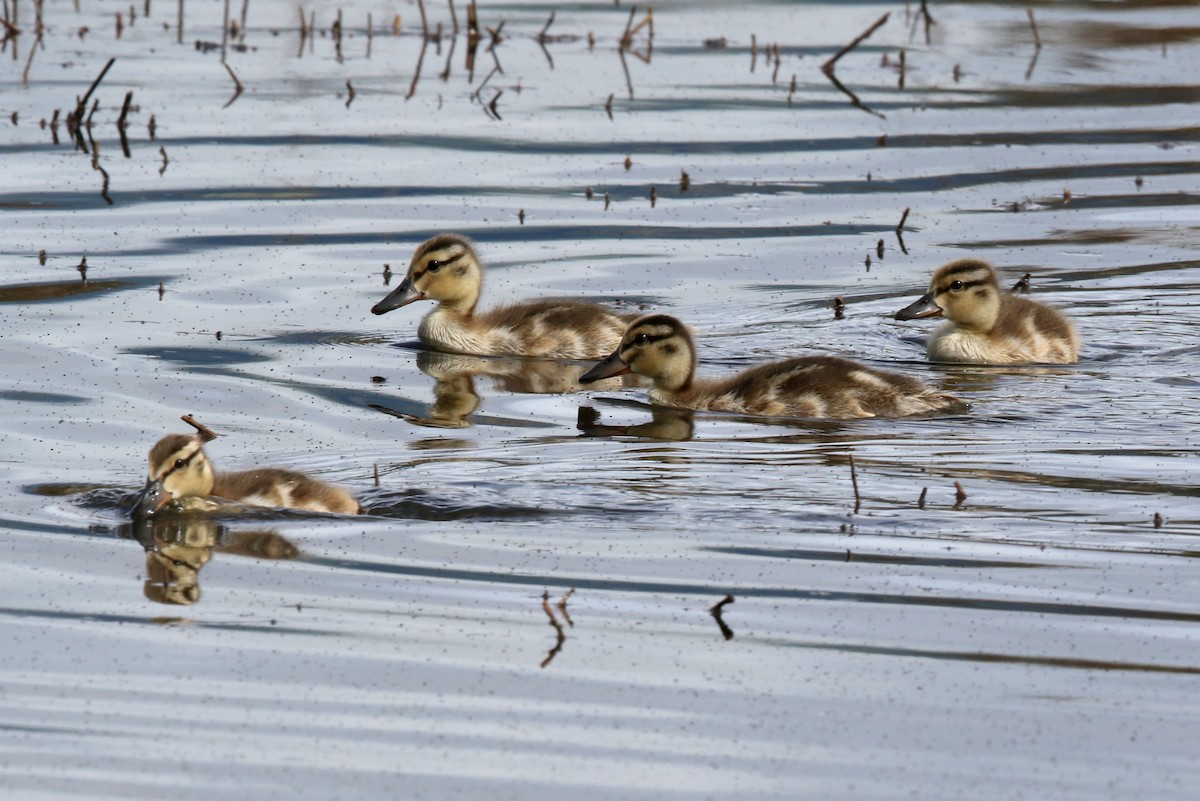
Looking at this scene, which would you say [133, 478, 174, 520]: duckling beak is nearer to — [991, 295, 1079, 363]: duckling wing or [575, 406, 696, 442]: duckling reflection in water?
[575, 406, 696, 442]: duckling reflection in water

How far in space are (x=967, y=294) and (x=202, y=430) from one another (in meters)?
3.54

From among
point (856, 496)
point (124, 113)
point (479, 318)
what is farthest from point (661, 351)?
point (124, 113)

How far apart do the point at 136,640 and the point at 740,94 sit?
10.7m

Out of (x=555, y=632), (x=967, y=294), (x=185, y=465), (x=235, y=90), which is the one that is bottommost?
(x=555, y=632)

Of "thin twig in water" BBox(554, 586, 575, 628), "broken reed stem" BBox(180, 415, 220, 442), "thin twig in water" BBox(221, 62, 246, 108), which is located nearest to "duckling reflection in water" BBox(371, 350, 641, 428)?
"broken reed stem" BBox(180, 415, 220, 442)

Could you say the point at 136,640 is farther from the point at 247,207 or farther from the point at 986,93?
the point at 986,93

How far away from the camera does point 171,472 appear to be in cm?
593

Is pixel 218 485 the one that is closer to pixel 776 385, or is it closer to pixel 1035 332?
pixel 776 385

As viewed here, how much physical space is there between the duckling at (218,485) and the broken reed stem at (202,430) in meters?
0.77

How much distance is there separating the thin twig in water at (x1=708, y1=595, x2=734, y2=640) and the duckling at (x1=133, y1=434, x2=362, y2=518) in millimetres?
1411

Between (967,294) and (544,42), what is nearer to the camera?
(967,294)

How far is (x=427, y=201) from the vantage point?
12.1 m

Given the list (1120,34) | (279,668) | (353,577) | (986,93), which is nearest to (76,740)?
(279,668)

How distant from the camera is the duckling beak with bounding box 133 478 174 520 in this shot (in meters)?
5.94
